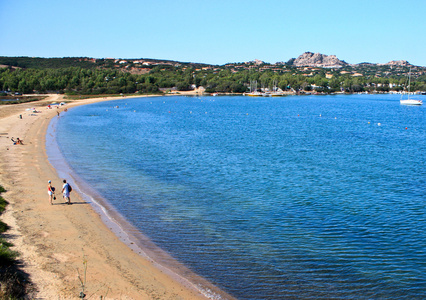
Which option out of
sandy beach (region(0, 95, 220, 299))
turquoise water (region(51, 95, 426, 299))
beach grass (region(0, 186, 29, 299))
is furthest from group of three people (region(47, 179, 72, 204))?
beach grass (region(0, 186, 29, 299))

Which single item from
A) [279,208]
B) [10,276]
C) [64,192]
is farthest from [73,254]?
[279,208]

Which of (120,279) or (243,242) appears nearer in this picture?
(120,279)

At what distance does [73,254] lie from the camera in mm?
15969

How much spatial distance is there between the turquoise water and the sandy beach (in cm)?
186

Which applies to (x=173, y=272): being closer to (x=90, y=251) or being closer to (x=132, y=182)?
(x=90, y=251)

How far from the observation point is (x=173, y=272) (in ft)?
49.8

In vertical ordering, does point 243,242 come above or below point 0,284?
below

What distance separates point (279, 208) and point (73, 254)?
12046 millimetres

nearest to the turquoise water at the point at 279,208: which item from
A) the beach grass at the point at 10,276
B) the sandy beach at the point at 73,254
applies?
the sandy beach at the point at 73,254

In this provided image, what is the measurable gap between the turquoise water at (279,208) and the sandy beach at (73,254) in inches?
73.3

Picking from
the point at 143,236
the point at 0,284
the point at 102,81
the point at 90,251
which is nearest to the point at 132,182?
the point at 143,236

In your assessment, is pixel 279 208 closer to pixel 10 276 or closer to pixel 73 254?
pixel 73 254

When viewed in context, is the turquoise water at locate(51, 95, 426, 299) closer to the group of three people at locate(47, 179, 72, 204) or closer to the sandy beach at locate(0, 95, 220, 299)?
the sandy beach at locate(0, 95, 220, 299)

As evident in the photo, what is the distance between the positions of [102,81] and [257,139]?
463ft
